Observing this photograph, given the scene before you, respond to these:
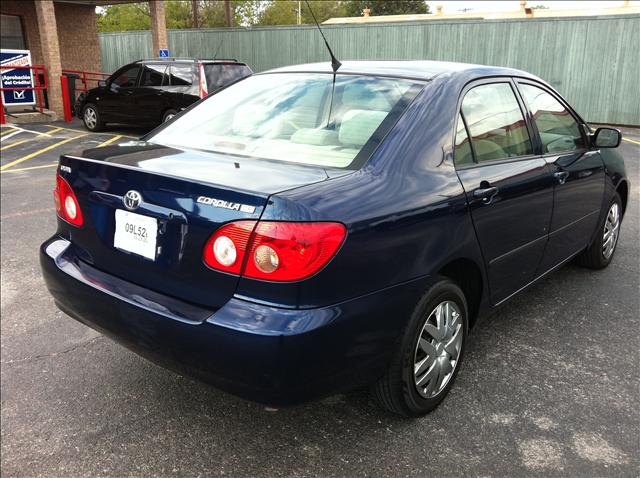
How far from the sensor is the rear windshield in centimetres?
256

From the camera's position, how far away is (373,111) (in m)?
2.68

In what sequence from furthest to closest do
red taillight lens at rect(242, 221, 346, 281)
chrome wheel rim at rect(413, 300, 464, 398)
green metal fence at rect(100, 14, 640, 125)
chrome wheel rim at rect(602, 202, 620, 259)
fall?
green metal fence at rect(100, 14, 640, 125) < chrome wheel rim at rect(602, 202, 620, 259) < chrome wheel rim at rect(413, 300, 464, 398) < red taillight lens at rect(242, 221, 346, 281)

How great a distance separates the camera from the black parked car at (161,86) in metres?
12.1

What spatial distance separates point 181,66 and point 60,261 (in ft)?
34.5

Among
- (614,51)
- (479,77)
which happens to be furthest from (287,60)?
(479,77)

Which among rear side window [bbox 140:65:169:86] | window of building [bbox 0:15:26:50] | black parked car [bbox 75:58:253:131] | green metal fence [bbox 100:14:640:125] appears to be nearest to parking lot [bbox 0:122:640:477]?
black parked car [bbox 75:58:253:131]

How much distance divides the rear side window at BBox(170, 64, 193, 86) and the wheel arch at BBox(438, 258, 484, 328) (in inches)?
416

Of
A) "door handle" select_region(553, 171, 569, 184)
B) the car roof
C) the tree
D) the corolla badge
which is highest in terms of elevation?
the tree

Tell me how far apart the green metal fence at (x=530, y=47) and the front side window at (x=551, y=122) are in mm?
13777

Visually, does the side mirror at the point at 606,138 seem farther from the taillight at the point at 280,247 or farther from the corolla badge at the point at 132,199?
the corolla badge at the point at 132,199

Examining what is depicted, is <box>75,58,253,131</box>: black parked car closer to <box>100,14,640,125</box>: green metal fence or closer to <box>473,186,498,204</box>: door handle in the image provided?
<box>100,14,640,125</box>: green metal fence

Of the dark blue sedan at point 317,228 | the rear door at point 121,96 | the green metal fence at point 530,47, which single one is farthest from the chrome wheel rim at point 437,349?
the green metal fence at point 530,47

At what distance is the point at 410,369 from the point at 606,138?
99.8 inches

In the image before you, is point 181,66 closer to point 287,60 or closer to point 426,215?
point 287,60
